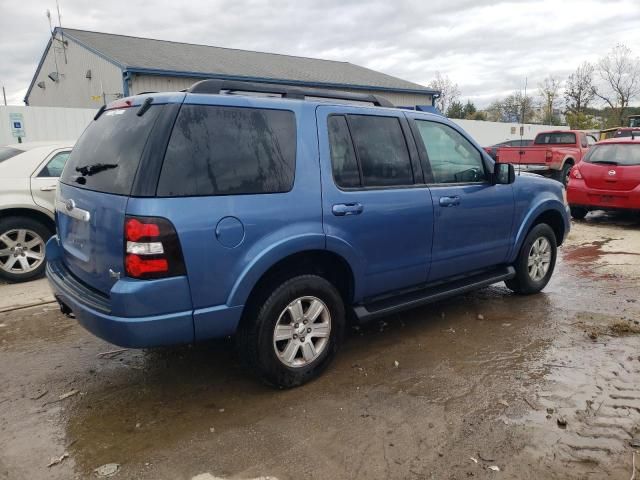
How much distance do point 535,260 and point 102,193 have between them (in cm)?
429

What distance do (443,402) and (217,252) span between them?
1.74m

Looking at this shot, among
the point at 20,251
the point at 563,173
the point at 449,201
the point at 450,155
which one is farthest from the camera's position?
the point at 563,173

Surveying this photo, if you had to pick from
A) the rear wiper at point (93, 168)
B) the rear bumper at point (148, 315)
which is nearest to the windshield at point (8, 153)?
the rear wiper at point (93, 168)

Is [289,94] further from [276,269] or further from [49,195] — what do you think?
[49,195]

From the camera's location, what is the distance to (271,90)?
11.5 ft

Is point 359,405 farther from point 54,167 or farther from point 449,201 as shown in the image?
point 54,167

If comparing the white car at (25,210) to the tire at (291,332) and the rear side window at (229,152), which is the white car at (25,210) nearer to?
the rear side window at (229,152)

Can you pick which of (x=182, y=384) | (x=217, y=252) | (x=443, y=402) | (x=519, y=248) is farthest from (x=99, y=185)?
(x=519, y=248)

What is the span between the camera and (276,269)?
3.30 metres

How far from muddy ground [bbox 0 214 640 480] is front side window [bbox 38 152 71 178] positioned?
2.15 m

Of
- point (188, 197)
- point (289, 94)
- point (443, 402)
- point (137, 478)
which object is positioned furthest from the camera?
point (289, 94)

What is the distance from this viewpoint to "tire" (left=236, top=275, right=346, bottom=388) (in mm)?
3201

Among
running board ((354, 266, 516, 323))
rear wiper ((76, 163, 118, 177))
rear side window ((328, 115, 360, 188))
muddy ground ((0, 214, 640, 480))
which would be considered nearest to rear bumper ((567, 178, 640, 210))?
muddy ground ((0, 214, 640, 480))

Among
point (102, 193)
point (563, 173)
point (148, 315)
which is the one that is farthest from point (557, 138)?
point (148, 315)
